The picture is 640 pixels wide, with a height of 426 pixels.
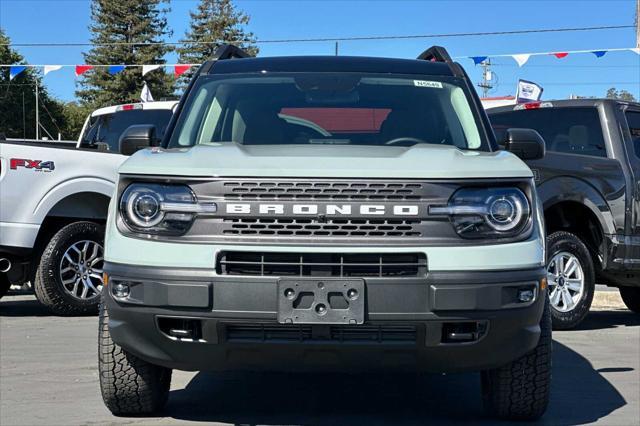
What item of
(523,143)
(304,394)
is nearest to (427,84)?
(523,143)

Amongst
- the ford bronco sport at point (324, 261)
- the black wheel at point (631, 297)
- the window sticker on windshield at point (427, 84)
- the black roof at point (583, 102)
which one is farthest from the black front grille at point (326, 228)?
the black wheel at point (631, 297)

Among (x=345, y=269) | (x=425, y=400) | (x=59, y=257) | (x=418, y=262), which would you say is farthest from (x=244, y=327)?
(x=59, y=257)

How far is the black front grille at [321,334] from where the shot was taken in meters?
3.65

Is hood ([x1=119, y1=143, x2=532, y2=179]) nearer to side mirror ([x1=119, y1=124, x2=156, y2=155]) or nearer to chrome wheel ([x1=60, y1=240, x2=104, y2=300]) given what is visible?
side mirror ([x1=119, y1=124, x2=156, y2=155])

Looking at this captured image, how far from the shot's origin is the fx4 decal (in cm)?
761

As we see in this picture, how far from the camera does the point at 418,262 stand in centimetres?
367

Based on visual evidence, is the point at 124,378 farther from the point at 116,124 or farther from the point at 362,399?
the point at 116,124

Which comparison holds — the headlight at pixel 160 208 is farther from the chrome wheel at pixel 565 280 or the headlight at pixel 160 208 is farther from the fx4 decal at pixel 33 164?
→ the chrome wheel at pixel 565 280

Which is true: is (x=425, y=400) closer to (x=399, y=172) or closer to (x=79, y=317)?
(x=399, y=172)

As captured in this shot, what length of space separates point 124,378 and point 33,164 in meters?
4.00

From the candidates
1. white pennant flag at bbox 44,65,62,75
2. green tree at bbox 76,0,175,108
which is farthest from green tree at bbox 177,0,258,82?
white pennant flag at bbox 44,65,62,75

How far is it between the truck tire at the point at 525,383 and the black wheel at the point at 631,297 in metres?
5.66

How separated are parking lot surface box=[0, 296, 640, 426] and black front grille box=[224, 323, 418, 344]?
0.88 meters

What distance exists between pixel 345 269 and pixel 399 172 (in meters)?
0.47
